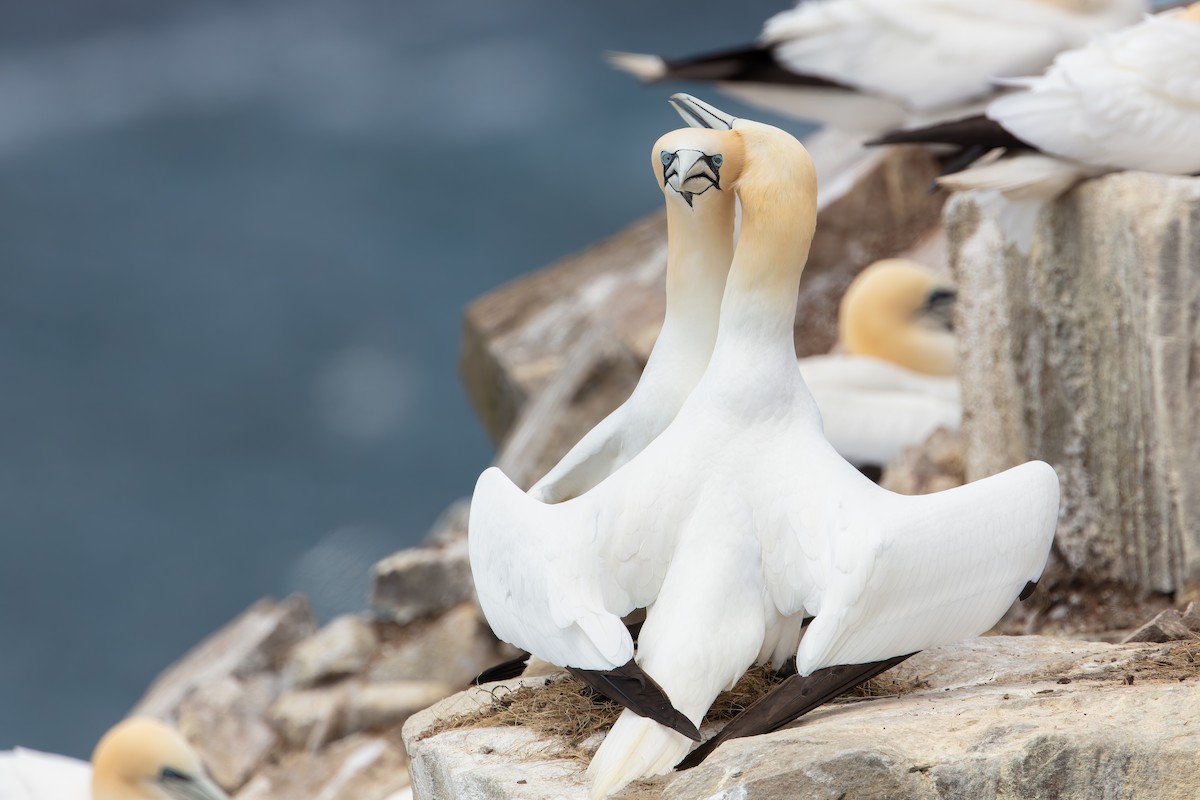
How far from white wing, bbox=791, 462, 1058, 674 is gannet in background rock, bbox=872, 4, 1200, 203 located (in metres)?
2.07

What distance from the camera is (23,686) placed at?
1425 centimetres

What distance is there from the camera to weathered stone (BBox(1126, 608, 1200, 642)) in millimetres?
3184

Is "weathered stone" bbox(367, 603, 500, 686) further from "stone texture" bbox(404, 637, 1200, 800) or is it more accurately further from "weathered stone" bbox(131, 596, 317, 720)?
"stone texture" bbox(404, 637, 1200, 800)

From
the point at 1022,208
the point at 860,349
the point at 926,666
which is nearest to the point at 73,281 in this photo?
the point at 860,349

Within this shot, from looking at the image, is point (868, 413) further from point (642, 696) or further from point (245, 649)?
point (642, 696)

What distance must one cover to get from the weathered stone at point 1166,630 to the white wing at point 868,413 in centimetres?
310

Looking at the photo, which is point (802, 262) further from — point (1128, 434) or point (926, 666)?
point (1128, 434)

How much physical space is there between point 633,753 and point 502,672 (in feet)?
2.75

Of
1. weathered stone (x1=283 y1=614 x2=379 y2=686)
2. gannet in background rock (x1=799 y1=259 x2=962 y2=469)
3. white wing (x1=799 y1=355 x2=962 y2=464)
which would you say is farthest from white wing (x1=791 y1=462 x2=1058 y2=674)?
weathered stone (x1=283 y1=614 x2=379 y2=686)

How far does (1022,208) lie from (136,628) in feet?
38.5

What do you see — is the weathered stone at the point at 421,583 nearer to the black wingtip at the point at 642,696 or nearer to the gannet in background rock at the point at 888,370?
the gannet in background rock at the point at 888,370

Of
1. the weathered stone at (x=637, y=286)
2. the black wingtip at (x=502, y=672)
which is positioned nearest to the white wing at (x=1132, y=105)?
the black wingtip at (x=502, y=672)

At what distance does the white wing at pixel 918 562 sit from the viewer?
2.62m

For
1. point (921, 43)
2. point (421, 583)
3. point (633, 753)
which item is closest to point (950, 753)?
point (633, 753)
